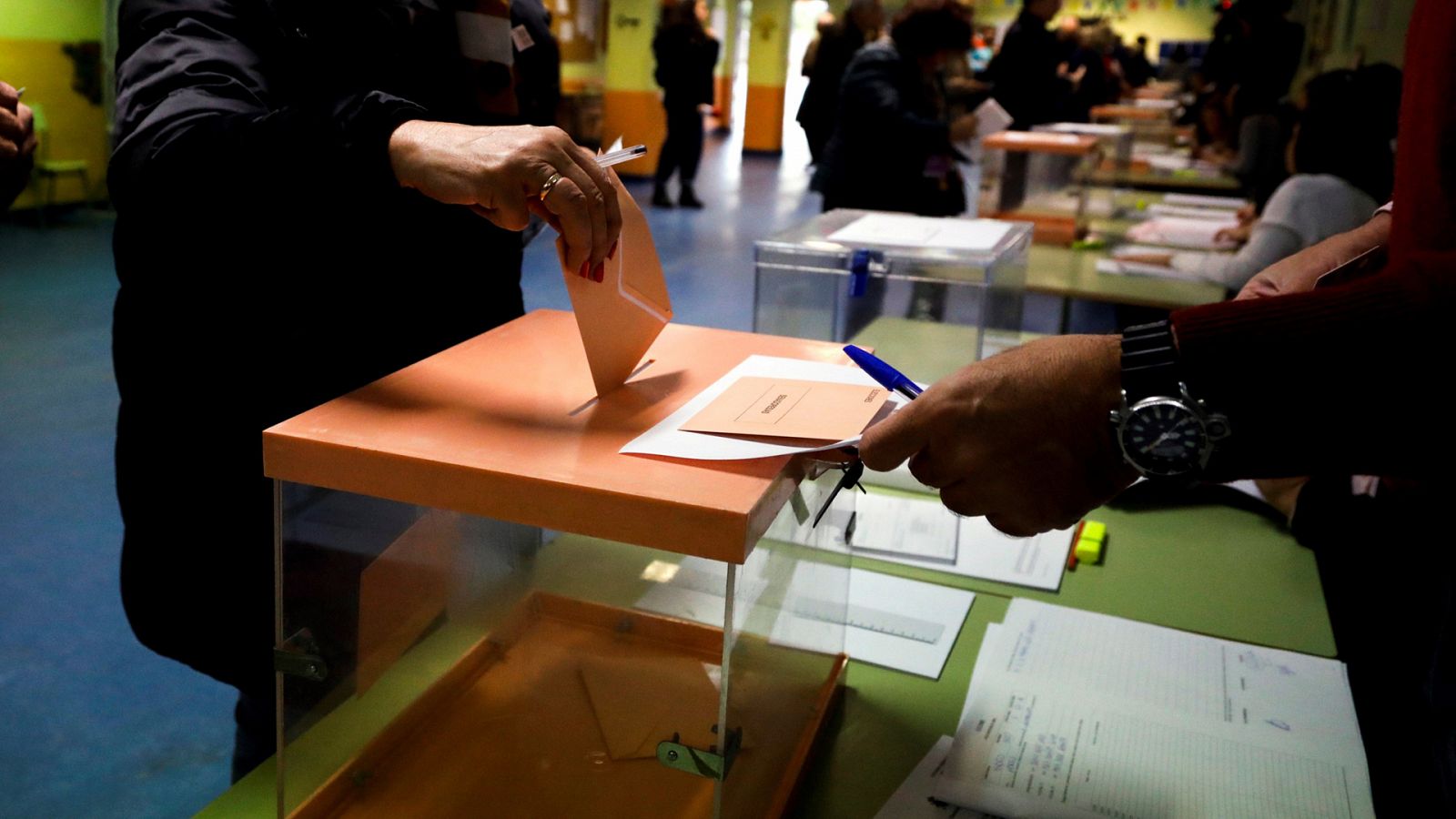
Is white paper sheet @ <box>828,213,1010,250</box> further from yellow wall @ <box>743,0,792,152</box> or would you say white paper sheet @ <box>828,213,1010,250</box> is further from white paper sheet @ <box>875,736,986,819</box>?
yellow wall @ <box>743,0,792,152</box>

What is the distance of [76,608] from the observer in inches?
96.2

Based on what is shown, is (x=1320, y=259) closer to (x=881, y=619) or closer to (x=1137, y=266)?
(x=881, y=619)

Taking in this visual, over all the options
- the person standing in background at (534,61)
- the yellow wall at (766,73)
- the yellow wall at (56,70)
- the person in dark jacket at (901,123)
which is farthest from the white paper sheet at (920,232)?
the yellow wall at (766,73)

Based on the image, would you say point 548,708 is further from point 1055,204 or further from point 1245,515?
point 1055,204

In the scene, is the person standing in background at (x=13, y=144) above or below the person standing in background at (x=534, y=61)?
below

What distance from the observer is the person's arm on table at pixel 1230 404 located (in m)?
0.67

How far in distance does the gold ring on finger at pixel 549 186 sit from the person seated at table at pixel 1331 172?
2585mm

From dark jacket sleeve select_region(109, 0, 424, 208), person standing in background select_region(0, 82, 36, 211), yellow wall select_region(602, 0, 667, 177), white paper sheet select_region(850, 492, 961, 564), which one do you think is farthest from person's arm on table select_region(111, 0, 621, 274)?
yellow wall select_region(602, 0, 667, 177)

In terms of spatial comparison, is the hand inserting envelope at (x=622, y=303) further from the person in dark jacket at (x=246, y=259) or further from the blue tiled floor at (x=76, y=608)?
the blue tiled floor at (x=76, y=608)

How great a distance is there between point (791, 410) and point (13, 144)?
807mm

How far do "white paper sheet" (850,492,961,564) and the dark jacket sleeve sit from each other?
783 millimetres

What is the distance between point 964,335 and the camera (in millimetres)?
2031

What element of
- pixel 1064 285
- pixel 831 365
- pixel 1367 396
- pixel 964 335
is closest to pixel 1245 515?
pixel 964 335

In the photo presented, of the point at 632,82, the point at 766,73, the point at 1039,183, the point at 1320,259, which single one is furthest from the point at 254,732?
the point at 766,73
